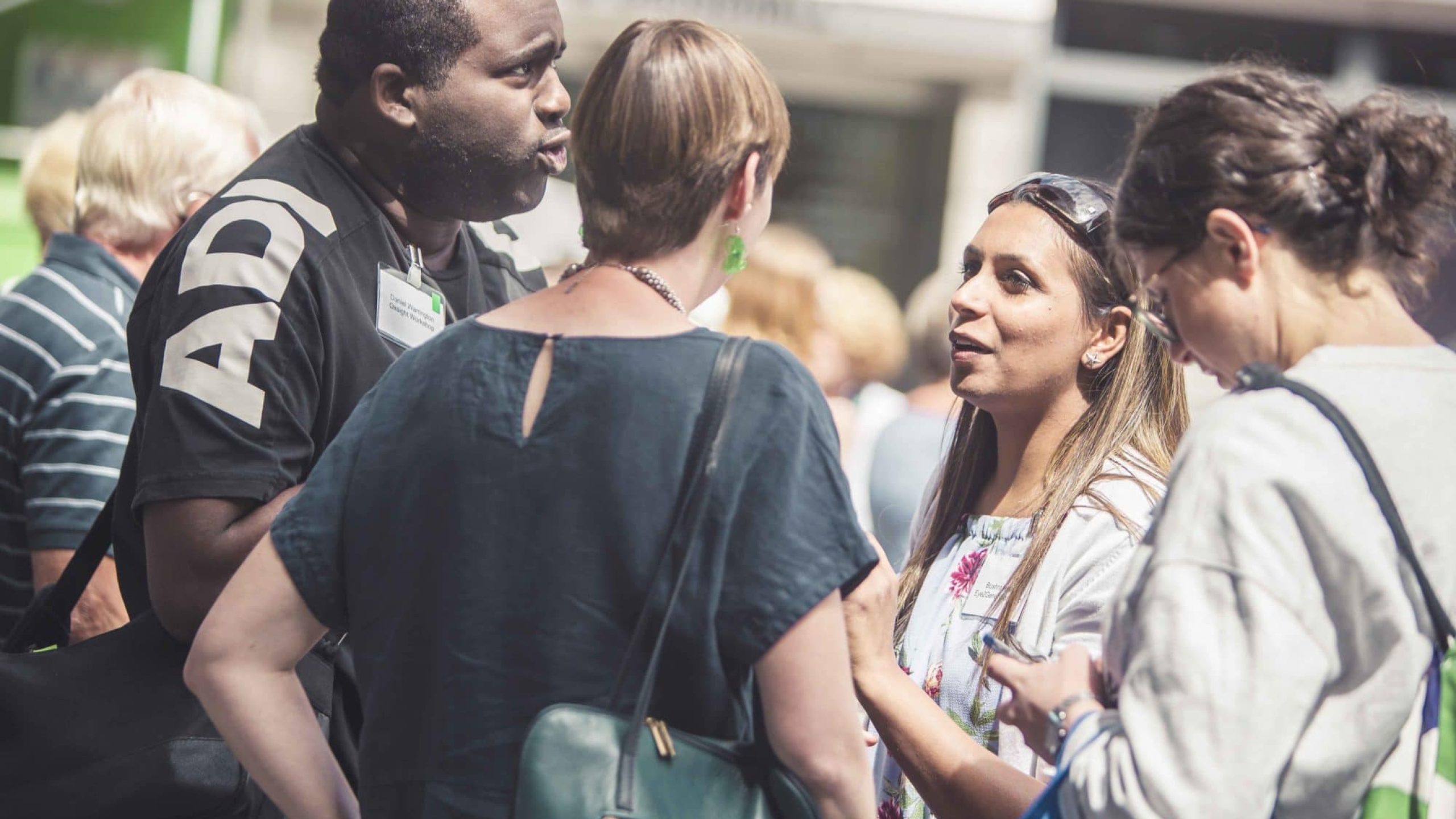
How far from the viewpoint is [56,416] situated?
10.1 ft

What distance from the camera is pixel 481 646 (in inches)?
62.8

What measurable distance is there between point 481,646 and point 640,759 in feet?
0.76

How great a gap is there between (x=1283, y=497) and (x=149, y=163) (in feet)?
9.33

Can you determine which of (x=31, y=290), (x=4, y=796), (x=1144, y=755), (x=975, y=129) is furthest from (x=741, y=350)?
(x=975, y=129)

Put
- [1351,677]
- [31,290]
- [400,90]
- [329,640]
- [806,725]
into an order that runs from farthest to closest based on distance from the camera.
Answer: [31,290] → [400,90] → [329,640] → [806,725] → [1351,677]

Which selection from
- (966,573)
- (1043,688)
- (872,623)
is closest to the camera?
(1043,688)

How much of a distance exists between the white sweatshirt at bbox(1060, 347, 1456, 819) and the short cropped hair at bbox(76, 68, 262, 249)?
269 cm

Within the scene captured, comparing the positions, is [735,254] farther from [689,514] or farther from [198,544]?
[198,544]

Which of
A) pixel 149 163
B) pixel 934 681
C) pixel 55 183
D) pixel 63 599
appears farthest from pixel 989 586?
pixel 55 183

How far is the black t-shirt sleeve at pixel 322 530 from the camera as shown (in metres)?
1.68

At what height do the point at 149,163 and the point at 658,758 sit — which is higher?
the point at 149,163

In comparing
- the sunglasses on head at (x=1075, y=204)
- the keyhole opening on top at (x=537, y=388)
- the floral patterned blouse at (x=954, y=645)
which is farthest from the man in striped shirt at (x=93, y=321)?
the sunglasses on head at (x=1075, y=204)

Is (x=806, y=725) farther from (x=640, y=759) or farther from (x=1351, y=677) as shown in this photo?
(x=1351, y=677)

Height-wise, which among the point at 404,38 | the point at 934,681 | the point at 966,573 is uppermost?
the point at 404,38
